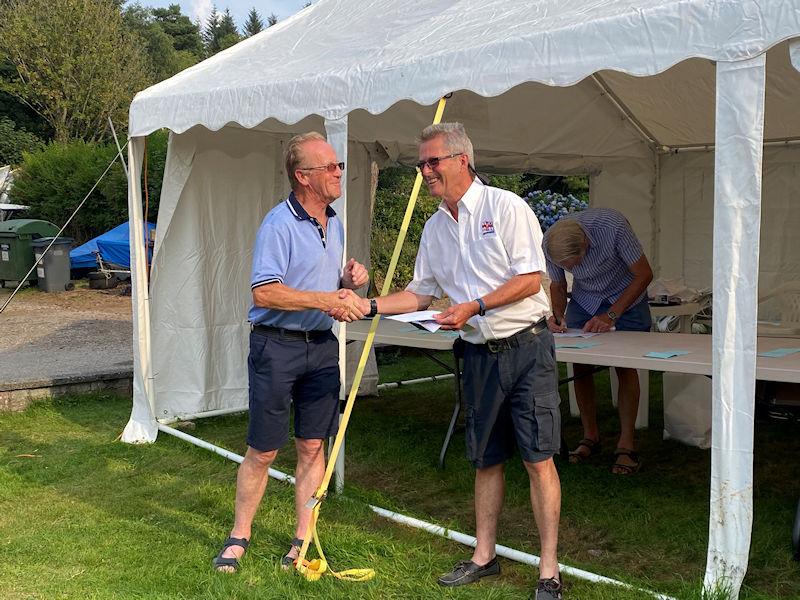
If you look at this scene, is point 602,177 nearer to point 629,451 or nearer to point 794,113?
point 794,113

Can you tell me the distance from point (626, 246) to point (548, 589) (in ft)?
7.31

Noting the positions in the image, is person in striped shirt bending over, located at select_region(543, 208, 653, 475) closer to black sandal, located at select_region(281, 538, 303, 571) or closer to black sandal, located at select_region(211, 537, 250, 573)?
black sandal, located at select_region(281, 538, 303, 571)

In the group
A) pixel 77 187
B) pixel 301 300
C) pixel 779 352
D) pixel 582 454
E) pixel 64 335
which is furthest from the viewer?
pixel 77 187

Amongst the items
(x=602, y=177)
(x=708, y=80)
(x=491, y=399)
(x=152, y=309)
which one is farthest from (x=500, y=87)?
(x=602, y=177)

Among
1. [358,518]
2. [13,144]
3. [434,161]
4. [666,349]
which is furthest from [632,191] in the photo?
[13,144]

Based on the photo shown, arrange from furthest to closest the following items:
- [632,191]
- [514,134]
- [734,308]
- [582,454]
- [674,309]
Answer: [632,191], [514,134], [674,309], [582,454], [734,308]

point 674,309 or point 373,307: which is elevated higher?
point 373,307

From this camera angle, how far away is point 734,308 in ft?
9.07

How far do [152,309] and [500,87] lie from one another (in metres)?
3.41

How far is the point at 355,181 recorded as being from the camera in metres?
6.45

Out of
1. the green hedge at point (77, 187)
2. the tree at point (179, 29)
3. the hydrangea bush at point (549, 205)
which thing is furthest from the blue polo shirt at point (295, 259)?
the tree at point (179, 29)

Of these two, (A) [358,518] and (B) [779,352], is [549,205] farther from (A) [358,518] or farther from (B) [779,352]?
Result: (A) [358,518]

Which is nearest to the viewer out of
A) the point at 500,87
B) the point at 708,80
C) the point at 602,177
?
the point at 500,87

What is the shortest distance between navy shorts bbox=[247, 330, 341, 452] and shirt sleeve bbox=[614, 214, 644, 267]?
6.38 ft
